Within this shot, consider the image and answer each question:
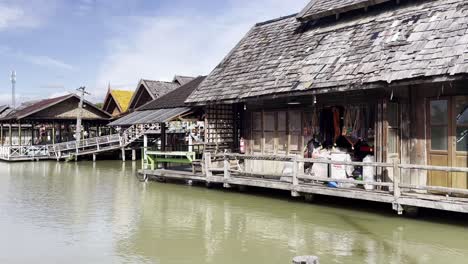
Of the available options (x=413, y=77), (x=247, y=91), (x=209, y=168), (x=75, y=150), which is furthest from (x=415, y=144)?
(x=75, y=150)

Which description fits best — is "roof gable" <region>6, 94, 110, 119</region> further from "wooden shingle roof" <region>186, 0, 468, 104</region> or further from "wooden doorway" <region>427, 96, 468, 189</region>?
"wooden doorway" <region>427, 96, 468, 189</region>

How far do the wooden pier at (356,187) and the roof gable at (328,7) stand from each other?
520 cm

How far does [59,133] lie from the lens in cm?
3725

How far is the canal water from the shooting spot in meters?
7.94

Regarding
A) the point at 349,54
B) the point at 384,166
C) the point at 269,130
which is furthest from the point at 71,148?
the point at 384,166

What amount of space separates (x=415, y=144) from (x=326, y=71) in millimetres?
2983

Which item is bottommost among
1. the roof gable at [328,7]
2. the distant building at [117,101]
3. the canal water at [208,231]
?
the canal water at [208,231]

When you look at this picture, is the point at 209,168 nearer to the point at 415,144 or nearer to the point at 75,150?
the point at 415,144

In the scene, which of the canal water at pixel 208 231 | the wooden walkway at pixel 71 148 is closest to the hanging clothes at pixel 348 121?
the canal water at pixel 208 231

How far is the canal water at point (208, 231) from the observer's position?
794cm

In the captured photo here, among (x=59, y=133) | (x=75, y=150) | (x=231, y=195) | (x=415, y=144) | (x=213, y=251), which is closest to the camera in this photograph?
(x=213, y=251)

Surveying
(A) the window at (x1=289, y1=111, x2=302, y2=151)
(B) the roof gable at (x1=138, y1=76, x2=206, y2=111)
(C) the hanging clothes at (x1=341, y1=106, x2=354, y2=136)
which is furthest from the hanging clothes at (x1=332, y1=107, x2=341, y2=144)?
(B) the roof gable at (x1=138, y1=76, x2=206, y2=111)

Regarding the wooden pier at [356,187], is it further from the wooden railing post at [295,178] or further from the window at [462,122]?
the window at [462,122]

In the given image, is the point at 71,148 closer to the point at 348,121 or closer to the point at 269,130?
the point at 269,130
